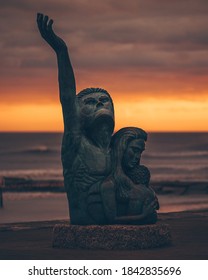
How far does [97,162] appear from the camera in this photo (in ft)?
56.6

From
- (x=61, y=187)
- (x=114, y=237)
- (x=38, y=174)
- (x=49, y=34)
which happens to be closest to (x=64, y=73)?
(x=49, y=34)

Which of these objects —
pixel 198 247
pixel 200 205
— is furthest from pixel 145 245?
pixel 200 205

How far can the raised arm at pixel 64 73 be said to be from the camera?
56.2 feet

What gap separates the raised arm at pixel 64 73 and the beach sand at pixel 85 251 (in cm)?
212

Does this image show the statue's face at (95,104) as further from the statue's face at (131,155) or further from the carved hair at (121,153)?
the statue's face at (131,155)

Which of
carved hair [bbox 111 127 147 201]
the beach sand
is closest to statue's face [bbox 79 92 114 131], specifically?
carved hair [bbox 111 127 147 201]

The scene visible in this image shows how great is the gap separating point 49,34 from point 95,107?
1434 millimetres

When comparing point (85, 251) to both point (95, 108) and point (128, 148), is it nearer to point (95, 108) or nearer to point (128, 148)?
point (128, 148)

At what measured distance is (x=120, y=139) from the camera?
17.6 m

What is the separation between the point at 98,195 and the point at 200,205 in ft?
40.6

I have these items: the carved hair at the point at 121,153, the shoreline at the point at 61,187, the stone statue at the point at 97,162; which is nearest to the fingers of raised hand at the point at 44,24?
the stone statue at the point at 97,162

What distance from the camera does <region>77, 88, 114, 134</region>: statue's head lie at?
17.4 m

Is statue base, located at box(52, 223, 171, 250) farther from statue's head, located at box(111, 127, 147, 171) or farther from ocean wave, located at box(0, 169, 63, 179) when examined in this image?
ocean wave, located at box(0, 169, 63, 179)

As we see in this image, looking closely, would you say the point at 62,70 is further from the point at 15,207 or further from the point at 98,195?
the point at 15,207
